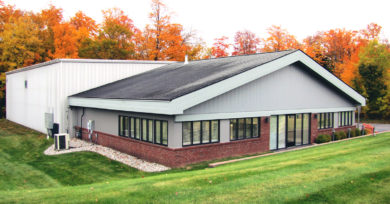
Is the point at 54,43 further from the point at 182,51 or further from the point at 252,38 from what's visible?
the point at 252,38

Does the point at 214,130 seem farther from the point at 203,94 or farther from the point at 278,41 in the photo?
the point at 278,41

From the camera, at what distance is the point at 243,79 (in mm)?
16594

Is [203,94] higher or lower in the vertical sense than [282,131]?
higher

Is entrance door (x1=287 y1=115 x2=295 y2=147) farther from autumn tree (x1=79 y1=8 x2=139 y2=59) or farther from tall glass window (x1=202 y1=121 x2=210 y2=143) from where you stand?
autumn tree (x1=79 y1=8 x2=139 y2=59)

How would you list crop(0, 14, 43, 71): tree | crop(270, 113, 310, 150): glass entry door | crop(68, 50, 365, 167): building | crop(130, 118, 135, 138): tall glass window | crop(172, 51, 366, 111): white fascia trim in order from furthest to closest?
crop(0, 14, 43, 71): tree < crop(270, 113, 310, 150): glass entry door < crop(130, 118, 135, 138): tall glass window < crop(68, 50, 365, 167): building < crop(172, 51, 366, 111): white fascia trim

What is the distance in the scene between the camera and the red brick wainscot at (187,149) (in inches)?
601

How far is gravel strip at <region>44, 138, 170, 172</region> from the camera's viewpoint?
15.4 meters

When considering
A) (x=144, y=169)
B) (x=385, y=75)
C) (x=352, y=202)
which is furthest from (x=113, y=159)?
(x=385, y=75)

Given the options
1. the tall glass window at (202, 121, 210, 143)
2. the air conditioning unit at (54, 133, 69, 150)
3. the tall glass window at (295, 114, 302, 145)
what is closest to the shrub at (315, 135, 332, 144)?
the tall glass window at (295, 114, 302, 145)

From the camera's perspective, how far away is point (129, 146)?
18.1 metres

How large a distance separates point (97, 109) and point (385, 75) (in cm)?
A: 3502

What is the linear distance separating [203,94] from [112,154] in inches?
265

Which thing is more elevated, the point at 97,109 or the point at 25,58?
the point at 25,58

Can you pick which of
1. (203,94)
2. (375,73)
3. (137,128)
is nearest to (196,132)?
(203,94)
